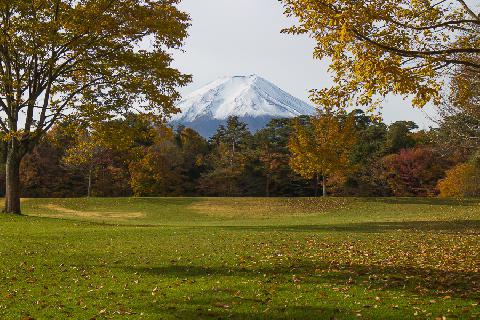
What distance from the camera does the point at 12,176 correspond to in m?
24.0

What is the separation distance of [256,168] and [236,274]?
2073 inches

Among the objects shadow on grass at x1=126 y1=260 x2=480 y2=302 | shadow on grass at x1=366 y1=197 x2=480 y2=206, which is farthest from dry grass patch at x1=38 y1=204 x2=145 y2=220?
shadow on grass at x1=126 y1=260 x2=480 y2=302

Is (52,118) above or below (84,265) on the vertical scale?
above

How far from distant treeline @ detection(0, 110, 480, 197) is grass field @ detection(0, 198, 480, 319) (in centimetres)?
2927

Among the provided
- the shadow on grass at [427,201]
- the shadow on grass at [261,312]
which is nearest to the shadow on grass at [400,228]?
the shadow on grass at [427,201]

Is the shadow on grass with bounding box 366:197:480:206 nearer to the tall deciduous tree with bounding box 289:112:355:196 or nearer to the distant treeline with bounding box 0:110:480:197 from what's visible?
the tall deciduous tree with bounding box 289:112:355:196

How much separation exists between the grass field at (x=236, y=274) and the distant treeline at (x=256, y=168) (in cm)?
2927

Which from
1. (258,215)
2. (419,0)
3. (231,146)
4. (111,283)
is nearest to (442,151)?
(258,215)

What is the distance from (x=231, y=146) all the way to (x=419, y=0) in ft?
196

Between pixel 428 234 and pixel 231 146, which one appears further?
pixel 231 146

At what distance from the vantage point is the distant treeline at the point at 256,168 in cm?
5316

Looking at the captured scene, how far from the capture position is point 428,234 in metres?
19.5

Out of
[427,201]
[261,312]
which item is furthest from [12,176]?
[427,201]

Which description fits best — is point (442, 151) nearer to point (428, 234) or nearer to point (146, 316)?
point (428, 234)
